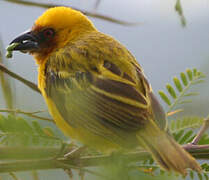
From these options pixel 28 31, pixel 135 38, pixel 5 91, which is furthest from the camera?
pixel 28 31

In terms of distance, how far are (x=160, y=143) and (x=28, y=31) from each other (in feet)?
5.88

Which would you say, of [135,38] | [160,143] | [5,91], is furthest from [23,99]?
[135,38]

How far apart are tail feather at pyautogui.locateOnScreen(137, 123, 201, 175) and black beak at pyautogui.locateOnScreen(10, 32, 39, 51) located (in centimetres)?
146

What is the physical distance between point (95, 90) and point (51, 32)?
1321 millimetres

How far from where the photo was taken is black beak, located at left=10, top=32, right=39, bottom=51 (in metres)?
3.06

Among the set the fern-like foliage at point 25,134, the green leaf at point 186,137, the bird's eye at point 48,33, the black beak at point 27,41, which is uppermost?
the fern-like foliage at point 25,134

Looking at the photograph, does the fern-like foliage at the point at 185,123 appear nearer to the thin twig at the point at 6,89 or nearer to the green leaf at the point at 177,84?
the green leaf at the point at 177,84

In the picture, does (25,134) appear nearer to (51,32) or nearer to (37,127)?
(37,127)

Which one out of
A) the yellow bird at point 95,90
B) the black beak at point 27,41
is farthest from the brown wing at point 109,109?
the black beak at point 27,41

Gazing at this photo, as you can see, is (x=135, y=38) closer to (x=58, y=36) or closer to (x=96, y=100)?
(x=96, y=100)

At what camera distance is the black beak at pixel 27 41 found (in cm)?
306

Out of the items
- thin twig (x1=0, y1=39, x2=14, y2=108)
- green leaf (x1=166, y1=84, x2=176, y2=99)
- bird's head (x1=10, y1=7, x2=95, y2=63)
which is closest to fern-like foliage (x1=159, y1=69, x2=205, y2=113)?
green leaf (x1=166, y1=84, x2=176, y2=99)

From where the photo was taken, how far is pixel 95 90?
2127 mm

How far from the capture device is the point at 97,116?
1.90 meters
